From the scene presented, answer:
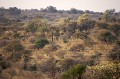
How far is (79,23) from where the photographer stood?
60094mm

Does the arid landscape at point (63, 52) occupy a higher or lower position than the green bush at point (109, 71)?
lower

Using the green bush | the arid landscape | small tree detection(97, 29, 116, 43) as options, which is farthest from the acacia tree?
the green bush

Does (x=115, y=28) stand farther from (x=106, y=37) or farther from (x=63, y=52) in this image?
(x=63, y=52)

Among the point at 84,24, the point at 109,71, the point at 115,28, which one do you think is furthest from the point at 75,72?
the point at 84,24

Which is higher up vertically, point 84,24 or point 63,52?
point 84,24

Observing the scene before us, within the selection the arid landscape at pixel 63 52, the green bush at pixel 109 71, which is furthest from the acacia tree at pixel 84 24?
the green bush at pixel 109 71

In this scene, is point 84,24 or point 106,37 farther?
point 84,24

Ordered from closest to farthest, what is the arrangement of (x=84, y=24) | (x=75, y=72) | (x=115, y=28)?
(x=75, y=72), (x=115, y=28), (x=84, y=24)

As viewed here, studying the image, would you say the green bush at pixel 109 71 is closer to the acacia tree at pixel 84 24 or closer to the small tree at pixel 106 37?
the small tree at pixel 106 37

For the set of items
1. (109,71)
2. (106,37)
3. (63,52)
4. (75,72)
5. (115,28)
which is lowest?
(63,52)

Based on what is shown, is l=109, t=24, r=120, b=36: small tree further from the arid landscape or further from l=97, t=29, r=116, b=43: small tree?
l=97, t=29, r=116, b=43: small tree

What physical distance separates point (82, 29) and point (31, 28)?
13.2 m

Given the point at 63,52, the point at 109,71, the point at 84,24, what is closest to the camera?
the point at 109,71

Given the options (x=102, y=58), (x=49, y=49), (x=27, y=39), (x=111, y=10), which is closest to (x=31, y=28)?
(x=27, y=39)
